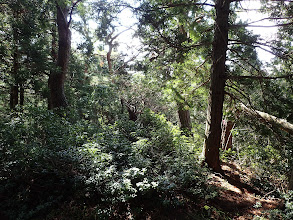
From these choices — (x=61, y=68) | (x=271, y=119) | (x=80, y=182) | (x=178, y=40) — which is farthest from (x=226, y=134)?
(x=61, y=68)

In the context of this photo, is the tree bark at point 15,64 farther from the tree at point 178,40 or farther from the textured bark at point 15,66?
the tree at point 178,40

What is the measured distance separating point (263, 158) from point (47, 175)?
5592 millimetres

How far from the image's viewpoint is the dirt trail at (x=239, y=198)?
3.78 metres

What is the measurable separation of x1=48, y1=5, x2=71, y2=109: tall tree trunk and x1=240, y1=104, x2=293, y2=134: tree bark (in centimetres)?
751

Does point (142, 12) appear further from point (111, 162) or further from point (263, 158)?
point (263, 158)

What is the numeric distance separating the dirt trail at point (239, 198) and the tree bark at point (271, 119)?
1.57 meters

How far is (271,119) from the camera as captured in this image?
175 inches

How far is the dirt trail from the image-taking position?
3.78m

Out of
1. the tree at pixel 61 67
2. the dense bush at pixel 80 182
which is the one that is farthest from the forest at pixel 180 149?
the tree at pixel 61 67

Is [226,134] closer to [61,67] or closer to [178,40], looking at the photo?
[178,40]

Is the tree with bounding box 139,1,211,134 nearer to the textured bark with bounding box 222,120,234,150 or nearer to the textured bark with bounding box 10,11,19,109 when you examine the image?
the textured bark with bounding box 222,120,234,150

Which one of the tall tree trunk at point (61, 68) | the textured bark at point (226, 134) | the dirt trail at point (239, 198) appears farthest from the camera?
the tall tree trunk at point (61, 68)

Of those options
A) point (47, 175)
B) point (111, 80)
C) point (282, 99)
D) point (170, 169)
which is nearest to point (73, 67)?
point (111, 80)

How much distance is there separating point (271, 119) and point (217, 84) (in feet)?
5.01
